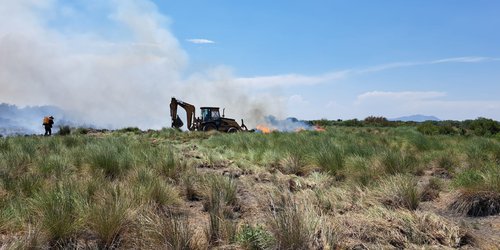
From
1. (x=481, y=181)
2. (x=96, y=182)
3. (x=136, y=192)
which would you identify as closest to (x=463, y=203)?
(x=481, y=181)

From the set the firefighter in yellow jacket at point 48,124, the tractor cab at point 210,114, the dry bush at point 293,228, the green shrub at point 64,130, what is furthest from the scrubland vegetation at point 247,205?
the tractor cab at point 210,114

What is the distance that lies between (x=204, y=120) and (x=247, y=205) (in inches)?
1158

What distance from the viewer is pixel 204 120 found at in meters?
36.4

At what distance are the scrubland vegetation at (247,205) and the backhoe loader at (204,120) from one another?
2384 cm

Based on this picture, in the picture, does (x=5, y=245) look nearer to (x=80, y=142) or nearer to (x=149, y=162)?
(x=149, y=162)

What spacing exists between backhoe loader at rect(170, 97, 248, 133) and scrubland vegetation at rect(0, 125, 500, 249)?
2384cm

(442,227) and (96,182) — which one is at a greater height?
(96,182)

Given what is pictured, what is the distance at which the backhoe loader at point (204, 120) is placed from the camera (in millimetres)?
35812

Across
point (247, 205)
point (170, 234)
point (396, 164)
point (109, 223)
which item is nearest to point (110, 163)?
point (247, 205)

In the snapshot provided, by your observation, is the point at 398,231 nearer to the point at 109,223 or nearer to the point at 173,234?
the point at 173,234

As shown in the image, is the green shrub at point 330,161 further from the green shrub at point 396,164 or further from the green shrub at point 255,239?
the green shrub at point 255,239

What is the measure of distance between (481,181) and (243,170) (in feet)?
19.7

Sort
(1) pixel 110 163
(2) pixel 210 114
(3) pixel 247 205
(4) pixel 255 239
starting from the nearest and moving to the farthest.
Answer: (4) pixel 255 239
(3) pixel 247 205
(1) pixel 110 163
(2) pixel 210 114

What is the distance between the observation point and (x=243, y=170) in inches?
452
